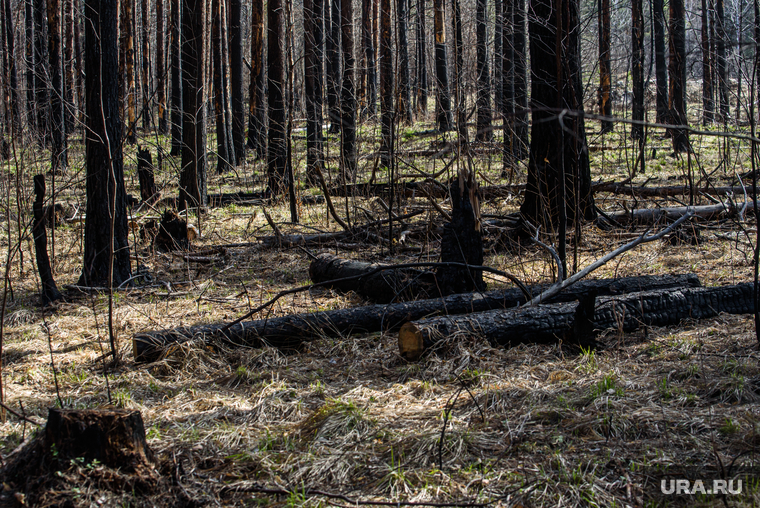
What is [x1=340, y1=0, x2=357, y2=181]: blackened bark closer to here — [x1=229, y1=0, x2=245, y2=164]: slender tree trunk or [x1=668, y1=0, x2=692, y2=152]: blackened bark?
[x1=229, y1=0, x2=245, y2=164]: slender tree trunk

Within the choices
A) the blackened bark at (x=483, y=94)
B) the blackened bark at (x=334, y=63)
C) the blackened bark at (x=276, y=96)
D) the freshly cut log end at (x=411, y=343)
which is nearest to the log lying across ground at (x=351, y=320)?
the freshly cut log end at (x=411, y=343)

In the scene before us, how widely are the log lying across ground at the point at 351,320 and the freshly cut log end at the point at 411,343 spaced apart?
0.53 m

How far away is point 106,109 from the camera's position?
238 inches

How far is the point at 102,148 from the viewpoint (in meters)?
6.17

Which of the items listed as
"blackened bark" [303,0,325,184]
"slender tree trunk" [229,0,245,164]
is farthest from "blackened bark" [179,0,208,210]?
"slender tree trunk" [229,0,245,164]

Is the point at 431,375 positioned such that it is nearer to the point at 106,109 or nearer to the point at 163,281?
the point at 163,281

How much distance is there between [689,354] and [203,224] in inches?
331

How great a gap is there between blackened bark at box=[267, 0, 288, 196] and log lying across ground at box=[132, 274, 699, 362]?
7.09 m

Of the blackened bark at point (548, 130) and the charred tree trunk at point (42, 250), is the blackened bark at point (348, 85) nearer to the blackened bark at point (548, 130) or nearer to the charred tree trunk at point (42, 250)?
the blackened bark at point (548, 130)

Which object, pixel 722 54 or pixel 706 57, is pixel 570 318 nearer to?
pixel 706 57

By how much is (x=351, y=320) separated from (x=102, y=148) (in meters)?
3.56

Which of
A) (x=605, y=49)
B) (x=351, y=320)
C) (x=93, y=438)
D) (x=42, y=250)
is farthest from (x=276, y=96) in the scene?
(x=93, y=438)

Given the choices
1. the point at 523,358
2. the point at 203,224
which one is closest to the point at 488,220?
the point at 523,358

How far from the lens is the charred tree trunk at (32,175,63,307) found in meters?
5.48
